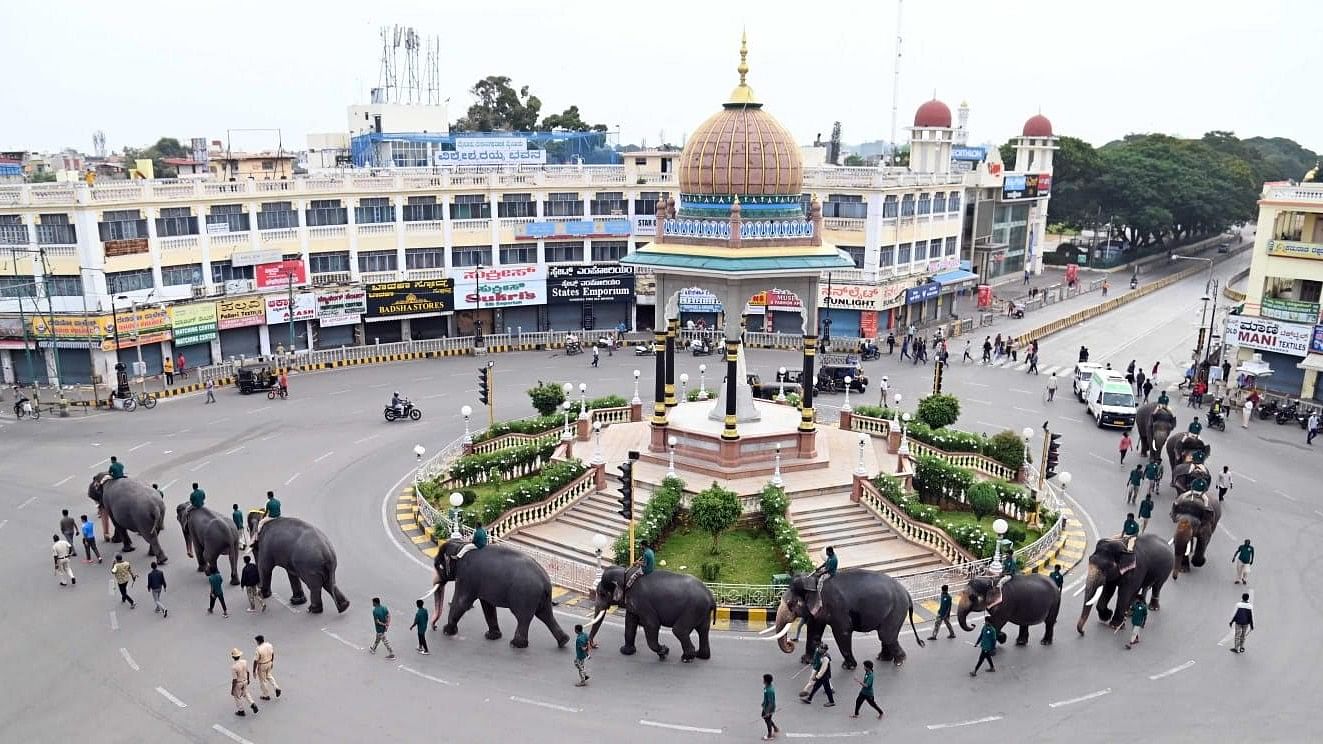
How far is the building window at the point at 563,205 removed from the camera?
55844 millimetres

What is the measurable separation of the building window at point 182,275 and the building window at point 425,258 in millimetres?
10628

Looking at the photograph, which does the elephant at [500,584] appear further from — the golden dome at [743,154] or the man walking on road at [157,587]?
the golden dome at [743,154]

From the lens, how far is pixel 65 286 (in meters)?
43.4

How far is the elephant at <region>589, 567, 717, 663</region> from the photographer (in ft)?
63.4

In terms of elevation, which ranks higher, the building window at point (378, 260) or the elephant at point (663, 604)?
the building window at point (378, 260)

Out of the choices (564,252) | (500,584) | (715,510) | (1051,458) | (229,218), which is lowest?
(500,584)

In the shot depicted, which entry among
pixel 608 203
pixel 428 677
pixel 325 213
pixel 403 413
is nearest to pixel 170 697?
pixel 428 677

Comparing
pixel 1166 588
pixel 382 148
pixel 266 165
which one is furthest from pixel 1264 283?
pixel 266 165

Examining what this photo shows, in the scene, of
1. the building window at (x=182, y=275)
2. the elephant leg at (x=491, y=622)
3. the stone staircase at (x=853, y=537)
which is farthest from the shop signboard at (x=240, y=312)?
the elephant leg at (x=491, y=622)

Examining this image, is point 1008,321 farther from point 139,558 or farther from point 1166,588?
point 139,558

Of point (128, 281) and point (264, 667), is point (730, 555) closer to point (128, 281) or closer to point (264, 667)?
point (264, 667)

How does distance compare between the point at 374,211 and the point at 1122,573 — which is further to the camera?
the point at 374,211

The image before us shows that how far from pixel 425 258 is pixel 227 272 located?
10246 millimetres

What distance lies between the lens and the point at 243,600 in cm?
2238
